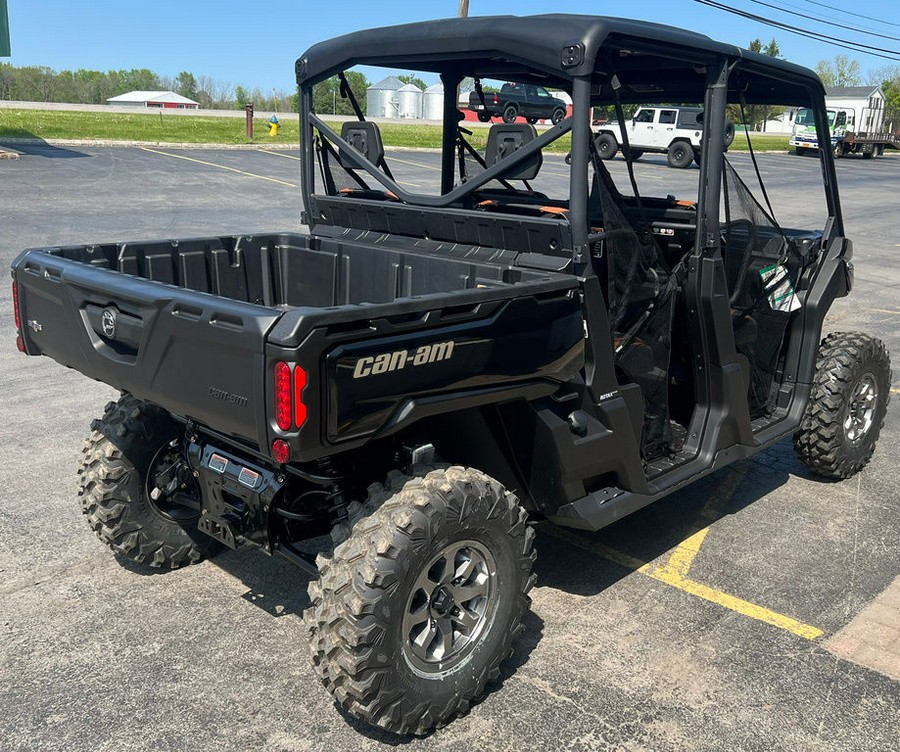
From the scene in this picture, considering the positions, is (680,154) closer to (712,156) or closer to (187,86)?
(712,156)

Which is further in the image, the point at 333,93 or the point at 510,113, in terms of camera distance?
the point at 333,93

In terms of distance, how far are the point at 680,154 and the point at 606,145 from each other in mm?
491

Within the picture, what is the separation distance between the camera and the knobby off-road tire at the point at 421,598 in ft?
9.35

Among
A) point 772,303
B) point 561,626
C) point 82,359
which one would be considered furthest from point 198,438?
point 772,303

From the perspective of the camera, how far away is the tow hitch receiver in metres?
3.20

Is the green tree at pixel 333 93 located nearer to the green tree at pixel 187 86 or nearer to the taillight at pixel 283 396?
the taillight at pixel 283 396

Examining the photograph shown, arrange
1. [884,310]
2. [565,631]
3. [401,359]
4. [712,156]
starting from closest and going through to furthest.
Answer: [401,359], [565,631], [712,156], [884,310]

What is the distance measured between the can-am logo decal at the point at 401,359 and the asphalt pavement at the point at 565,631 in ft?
4.15

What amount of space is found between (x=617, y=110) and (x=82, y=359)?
2.39 meters

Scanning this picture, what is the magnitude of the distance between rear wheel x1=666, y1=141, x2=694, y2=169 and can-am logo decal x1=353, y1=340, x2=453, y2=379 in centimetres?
184

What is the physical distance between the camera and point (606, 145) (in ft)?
12.9

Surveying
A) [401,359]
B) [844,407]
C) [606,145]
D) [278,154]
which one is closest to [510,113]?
[606,145]

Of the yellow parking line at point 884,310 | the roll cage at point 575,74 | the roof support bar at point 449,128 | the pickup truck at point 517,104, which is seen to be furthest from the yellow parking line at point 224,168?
the roll cage at point 575,74

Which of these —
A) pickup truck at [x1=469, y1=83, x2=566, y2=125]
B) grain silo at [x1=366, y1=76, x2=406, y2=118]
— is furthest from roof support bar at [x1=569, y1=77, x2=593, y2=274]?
grain silo at [x1=366, y1=76, x2=406, y2=118]
